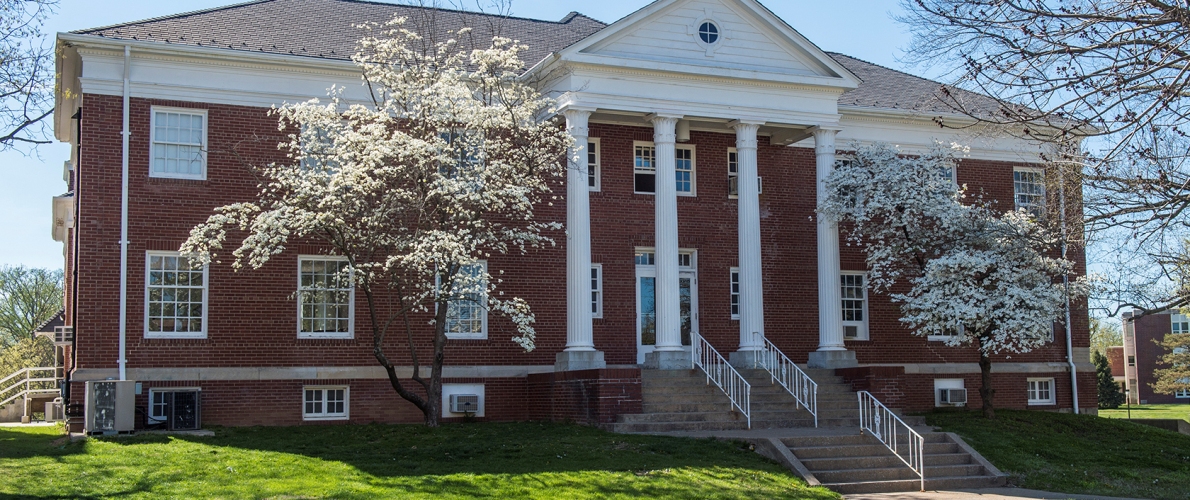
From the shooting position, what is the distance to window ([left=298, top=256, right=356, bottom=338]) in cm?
2177

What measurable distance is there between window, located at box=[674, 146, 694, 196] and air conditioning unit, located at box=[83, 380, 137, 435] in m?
12.2

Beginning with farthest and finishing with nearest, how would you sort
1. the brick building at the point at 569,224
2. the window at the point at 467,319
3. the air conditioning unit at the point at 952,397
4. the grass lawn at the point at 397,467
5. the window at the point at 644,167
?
the air conditioning unit at the point at 952,397, the window at the point at 644,167, the window at the point at 467,319, the brick building at the point at 569,224, the grass lawn at the point at 397,467

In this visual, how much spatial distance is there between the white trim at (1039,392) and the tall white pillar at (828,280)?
19.7 ft

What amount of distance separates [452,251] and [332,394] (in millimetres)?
5419

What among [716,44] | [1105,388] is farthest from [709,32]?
[1105,388]

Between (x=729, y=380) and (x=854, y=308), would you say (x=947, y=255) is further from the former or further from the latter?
(x=729, y=380)

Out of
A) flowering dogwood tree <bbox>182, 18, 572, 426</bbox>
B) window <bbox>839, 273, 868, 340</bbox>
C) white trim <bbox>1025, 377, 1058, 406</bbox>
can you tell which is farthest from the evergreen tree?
flowering dogwood tree <bbox>182, 18, 572, 426</bbox>

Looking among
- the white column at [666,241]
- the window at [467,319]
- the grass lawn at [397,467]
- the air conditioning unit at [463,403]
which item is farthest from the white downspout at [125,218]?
the white column at [666,241]

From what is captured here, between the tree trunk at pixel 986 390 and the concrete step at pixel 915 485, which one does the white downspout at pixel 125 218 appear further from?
the tree trunk at pixel 986 390

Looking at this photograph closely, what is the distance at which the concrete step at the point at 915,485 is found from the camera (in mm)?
16078

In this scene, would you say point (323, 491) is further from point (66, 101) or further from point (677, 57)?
point (66, 101)

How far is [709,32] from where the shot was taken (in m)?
23.3

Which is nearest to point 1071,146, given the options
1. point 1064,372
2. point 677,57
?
point 677,57

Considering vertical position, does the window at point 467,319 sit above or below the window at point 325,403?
above
